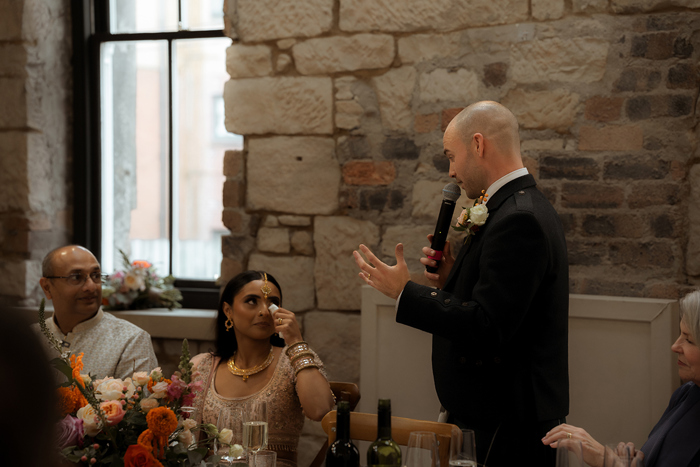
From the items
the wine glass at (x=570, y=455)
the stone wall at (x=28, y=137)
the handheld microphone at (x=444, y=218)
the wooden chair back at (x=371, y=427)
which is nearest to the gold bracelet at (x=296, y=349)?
the wooden chair back at (x=371, y=427)

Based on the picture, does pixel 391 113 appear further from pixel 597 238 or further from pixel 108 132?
pixel 108 132

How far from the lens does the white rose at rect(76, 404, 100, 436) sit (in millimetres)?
1514

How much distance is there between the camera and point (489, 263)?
2020mm

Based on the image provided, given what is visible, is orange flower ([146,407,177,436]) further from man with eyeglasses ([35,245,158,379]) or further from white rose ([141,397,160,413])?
man with eyeglasses ([35,245,158,379])

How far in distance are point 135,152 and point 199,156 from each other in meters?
0.45

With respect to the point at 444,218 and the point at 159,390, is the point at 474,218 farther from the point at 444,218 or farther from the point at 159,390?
the point at 159,390

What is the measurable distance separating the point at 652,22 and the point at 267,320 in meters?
1.98

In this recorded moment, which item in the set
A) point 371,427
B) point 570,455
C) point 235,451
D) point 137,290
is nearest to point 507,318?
point 371,427

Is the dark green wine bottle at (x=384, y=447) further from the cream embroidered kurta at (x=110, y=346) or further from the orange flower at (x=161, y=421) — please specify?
the cream embroidered kurta at (x=110, y=346)

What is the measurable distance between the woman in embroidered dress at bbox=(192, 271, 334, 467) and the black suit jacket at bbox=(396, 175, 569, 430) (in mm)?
484

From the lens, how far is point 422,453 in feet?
4.72

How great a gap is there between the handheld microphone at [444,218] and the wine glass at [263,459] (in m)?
1.00

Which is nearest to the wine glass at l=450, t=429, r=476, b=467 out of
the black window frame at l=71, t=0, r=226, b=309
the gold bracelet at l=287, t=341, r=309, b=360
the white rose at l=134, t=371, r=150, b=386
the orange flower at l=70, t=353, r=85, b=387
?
the white rose at l=134, t=371, r=150, b=386

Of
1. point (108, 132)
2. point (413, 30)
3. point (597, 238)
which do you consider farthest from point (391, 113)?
point (108, 132)
